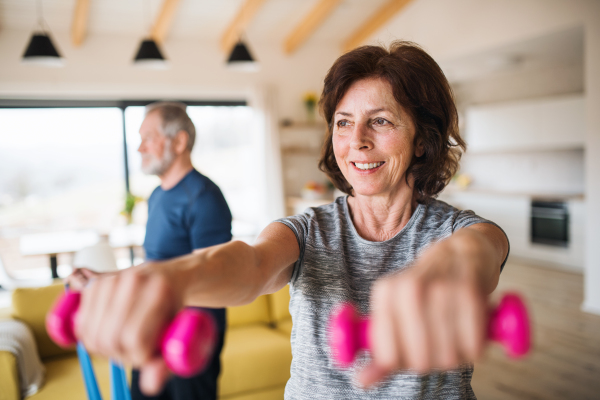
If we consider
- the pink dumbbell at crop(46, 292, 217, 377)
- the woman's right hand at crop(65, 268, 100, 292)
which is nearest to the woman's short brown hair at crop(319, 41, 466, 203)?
the woman's right hand at crop(65, 268, 100, 292)

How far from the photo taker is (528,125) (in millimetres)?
6676

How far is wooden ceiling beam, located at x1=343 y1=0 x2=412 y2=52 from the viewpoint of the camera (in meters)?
6.63

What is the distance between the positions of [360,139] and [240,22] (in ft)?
19.5

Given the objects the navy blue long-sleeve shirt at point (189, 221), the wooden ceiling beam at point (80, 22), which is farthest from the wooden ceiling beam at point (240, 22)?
the navy blue long-sleeve shirt at point (189, 221)

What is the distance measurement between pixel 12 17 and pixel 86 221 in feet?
9.09

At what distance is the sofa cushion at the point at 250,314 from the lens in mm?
3105

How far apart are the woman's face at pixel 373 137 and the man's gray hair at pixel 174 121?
1.06m

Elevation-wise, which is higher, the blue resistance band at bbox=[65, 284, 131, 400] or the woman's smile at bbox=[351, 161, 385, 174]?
the woman's smile at bbox=[351, 161, 385, 174]

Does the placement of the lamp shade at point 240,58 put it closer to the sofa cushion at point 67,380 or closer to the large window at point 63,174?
the large window at point 63,174

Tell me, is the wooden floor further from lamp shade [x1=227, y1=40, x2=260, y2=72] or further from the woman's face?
lamp shade [x1=227, y1=40, x2=260, y2=72]

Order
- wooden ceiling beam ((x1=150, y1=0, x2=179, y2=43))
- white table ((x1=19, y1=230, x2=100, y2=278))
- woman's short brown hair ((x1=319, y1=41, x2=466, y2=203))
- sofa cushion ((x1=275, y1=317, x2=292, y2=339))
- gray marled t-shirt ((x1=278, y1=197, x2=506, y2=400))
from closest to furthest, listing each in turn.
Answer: gray marled t-shirt ((x1=278, y1=197, x2=506, y2=400)), woman's short brown hair ((x1=319, y1=41, x2=466, y2=203)), sofa cushion ((x1=275, y1=317, x2=292, y2=339)), white table ((x1=19, y1=230, x2=100, y2=278)), wooden ceiling beam ((x1=150, y1=0, x2=179, y2=43))

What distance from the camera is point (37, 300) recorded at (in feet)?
8.92

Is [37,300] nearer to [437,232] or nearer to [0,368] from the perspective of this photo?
[0,368]

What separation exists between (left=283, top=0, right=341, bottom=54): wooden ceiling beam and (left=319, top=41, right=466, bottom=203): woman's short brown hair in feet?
18.4
